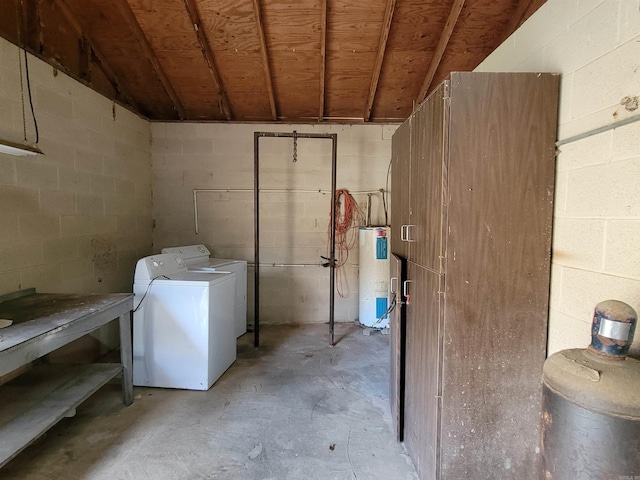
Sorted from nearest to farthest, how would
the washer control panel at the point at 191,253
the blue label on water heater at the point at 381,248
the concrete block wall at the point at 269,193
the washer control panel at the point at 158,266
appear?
the washer control panel at the point at 158,266, the washer control panel at the point at 191,253, the blue label on water heater at the point at 381,248, the concrete block wall at the point at 269,193

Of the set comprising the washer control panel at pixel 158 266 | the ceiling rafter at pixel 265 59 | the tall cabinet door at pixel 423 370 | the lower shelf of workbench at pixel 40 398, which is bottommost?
the lower shelf of workbench at pixel 40 398

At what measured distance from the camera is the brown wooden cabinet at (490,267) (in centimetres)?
134

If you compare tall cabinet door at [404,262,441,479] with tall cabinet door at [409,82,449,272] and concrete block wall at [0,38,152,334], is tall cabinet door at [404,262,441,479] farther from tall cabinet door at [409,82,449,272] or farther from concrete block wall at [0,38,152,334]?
concrete block wall at [0,38,152,334]

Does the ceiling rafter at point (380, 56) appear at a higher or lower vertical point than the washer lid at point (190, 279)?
higher

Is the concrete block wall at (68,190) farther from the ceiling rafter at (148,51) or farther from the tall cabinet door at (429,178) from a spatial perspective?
the tall cabinet door at (429,178)

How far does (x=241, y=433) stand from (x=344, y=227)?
2567 mm

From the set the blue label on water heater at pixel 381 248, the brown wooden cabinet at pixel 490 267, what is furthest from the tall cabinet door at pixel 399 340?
the blue label on water heater at pixel 381 248

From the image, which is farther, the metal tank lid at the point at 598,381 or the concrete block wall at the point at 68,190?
the concrete block wall at the point at 68,190

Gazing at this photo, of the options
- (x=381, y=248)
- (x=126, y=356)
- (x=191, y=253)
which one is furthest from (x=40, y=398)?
(x=381, y=248)

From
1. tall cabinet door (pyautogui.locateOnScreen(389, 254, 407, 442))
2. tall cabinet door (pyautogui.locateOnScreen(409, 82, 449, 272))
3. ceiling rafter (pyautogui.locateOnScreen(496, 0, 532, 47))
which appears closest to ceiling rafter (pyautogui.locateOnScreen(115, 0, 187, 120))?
tall cabinet door (pyautogui.locateOnScreen(409, 82, 449, 272))

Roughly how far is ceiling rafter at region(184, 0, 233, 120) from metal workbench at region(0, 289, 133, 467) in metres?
2.28

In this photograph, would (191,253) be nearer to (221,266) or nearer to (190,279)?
(221,266)

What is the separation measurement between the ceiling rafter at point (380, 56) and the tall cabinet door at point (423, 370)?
2.10 metres

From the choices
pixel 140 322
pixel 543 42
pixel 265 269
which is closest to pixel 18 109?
pixel 140 322
